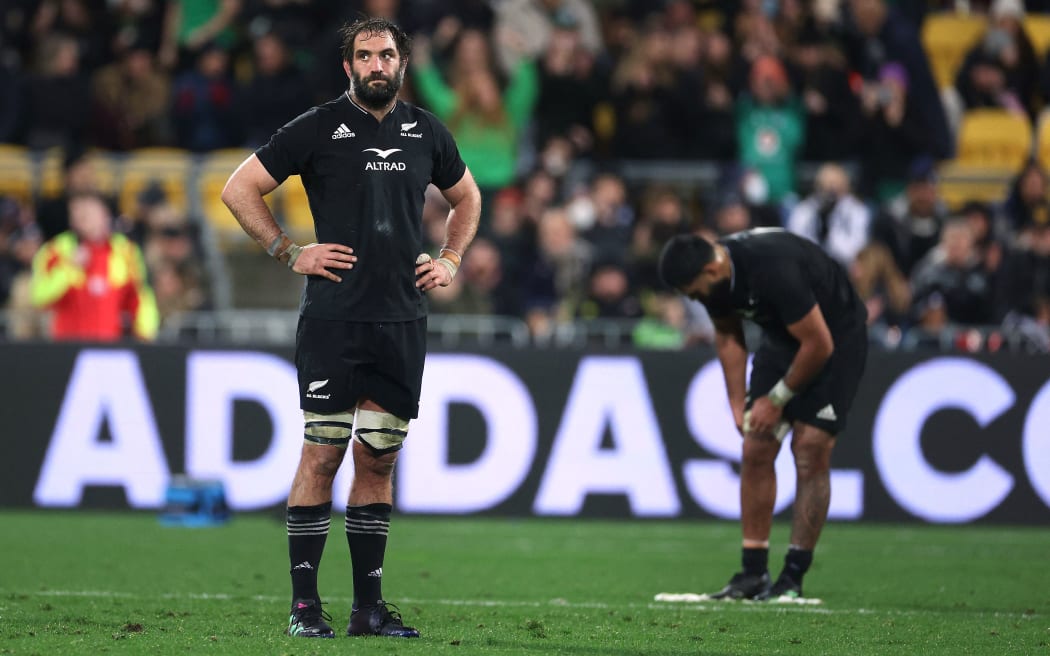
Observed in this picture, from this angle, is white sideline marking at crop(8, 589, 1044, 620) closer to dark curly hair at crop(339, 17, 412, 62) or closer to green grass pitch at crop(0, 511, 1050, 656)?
green grass pitch at crop(0, 511, 1050, 656)

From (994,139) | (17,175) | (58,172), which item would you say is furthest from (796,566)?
(17,175)

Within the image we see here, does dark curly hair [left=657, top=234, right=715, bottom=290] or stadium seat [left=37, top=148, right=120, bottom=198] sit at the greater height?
stadium seat [left=37, top=148, right=120, bottom=198]

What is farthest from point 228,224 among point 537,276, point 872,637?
point 872,637

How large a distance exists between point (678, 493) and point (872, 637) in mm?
5842

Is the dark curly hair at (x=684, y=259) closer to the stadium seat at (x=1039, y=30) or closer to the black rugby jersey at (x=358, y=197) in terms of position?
the black rugby jersey at (x=358, y=197)

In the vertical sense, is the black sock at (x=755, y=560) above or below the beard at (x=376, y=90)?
below

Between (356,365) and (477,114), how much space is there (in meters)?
9.67

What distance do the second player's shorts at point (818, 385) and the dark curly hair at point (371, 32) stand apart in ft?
9.09

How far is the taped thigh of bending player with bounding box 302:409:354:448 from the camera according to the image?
6711 mm

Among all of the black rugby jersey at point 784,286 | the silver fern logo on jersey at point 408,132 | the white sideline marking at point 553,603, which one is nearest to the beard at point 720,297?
the black rugby jersey at point 784,286

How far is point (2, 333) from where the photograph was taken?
14.4 metres

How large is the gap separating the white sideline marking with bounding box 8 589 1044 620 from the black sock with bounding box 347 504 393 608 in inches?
47.6

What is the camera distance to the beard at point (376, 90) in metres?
6.68

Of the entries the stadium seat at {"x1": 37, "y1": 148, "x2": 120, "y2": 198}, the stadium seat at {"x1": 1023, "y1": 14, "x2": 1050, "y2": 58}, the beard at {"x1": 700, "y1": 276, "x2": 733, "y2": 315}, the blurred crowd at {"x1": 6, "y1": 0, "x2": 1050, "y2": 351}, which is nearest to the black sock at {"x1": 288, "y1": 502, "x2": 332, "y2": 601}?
the beard at {"x1": 700, "y1": 276, "x2": 733, "y2": 315}
